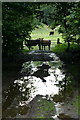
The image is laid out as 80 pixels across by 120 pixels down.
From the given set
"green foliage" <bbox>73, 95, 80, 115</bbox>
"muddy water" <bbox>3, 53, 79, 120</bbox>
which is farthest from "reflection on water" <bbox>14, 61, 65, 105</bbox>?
"green foliage" <bbox>73, 95, 80, 115</bbox>

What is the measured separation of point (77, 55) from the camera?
19.6m

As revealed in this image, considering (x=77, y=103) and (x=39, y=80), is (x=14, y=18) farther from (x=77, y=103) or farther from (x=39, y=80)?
(x=77, y=103)

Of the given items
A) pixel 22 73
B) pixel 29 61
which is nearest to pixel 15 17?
pixel 22 73

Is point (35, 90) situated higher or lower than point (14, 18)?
lower

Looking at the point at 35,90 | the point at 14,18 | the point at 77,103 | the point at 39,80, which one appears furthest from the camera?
the point at 14,18

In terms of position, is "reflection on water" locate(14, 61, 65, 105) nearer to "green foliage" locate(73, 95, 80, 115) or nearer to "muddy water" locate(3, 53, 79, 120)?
"muddy water" locate(3, 53, 79, 120)

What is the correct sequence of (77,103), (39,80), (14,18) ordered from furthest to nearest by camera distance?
(14,18)
(39,80)
(77,103)

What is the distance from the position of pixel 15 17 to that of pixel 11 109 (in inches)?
286

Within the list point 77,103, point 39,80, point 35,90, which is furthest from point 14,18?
point 77,103

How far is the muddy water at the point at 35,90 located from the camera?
8586 mm

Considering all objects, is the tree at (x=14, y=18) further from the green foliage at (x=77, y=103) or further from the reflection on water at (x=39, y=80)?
the green foliage at (x=77, y=103)

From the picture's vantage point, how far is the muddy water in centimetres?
859

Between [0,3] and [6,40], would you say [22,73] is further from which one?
[0,3]

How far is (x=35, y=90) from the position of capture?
11.1 metres
